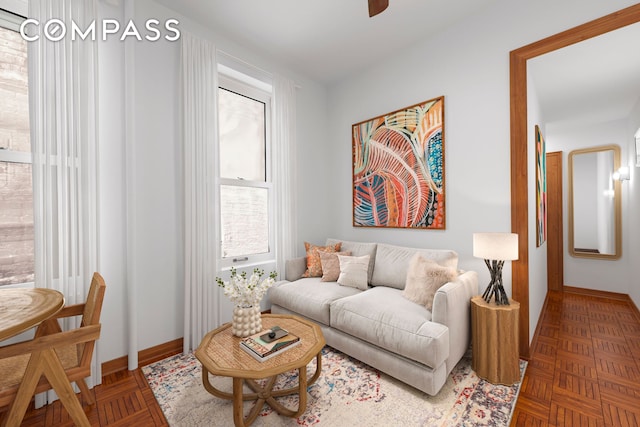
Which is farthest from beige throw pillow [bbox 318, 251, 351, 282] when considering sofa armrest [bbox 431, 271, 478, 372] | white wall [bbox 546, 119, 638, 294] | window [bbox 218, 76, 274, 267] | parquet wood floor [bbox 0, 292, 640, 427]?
white wall [bbox 546, 119, 638, 294]

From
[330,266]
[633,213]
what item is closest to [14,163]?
[330,266]

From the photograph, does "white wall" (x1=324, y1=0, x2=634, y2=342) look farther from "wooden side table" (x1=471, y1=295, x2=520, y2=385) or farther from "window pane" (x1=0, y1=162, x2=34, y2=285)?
"window pane" (x1=0, y1=162, x2=34, y2=285)

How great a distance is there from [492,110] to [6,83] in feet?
12.2

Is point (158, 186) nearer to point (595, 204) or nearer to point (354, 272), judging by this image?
point (354, 272)

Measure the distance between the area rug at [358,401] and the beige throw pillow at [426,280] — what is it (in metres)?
0.58

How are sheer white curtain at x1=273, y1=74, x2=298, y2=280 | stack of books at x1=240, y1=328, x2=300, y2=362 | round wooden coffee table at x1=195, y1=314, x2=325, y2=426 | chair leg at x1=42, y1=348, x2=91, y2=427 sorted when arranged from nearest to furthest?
chair leg at x1=42, y1=348, x2=91, y2=427 < round wooden coffee table at x1=195, y1=314, x2=325, y2=426 < stack of books at x1=240, y1=328, x2=300, y2=362 < sheer white curtain at x1=273, y1=74, x2=298, y2=280

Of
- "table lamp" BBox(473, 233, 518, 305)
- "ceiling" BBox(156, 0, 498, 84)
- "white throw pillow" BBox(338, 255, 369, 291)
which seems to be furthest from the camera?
"white throw pillow" BBox(338, 255, 369, 291)

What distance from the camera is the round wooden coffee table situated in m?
1.46

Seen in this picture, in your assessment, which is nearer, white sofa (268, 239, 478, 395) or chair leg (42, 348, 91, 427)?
chair leg (42, 348, 91, 427)

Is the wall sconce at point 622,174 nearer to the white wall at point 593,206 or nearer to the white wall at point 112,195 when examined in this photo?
the white wall at point 593,206

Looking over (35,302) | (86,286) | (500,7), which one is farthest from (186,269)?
(500,7)

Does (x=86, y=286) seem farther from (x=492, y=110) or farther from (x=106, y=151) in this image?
(x=492, y=110)

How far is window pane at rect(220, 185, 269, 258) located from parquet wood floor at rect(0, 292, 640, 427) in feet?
4.53

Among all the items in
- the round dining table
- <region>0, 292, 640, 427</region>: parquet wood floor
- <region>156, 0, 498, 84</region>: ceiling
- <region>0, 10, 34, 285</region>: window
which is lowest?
<region>0, 292, 640, 427</region>: parquet wood floor
